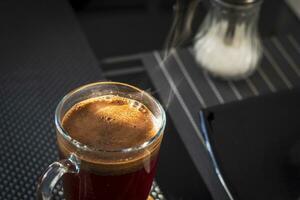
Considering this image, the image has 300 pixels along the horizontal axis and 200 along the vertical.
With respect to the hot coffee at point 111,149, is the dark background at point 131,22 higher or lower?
lower

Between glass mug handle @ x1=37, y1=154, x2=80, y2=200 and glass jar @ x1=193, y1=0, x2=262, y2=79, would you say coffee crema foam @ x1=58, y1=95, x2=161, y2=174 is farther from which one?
glass jar @ x1=193, y1=0, x2=262, y2=79

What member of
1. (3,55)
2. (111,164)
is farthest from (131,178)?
(3,55)

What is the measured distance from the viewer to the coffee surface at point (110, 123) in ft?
2.20

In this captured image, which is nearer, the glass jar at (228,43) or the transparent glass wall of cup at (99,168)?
the transparent glass wall of cup at (99,168)

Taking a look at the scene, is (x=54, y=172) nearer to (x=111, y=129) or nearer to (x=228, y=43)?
(x=111, y=129)

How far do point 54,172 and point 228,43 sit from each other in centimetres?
38

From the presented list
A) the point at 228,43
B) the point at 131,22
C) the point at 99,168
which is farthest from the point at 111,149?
the point at 131,22

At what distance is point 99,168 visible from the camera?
66 cm

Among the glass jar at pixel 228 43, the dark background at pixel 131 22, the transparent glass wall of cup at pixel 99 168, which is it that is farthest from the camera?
the dark background at pixel 131 22

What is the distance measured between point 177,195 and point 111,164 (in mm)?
175

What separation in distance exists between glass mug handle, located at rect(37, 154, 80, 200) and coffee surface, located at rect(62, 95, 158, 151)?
0.08 ft

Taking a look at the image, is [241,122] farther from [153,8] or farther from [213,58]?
[153,8]

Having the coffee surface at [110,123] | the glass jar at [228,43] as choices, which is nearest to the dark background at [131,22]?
the glass jar at [228,43]

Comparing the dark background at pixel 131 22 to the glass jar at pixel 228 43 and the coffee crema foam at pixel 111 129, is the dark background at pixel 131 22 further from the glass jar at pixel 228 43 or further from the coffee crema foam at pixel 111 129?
the coffee crema foam at pixel 111 129
